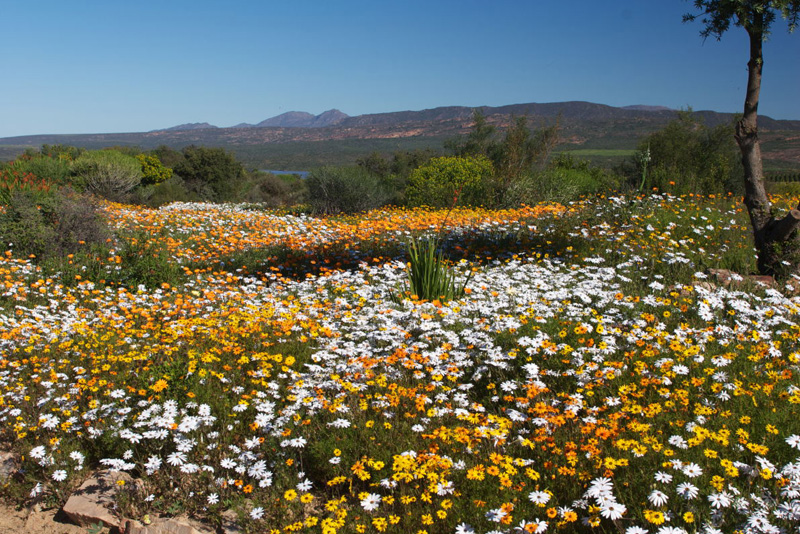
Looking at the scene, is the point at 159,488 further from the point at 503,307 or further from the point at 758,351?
the point at 758,351

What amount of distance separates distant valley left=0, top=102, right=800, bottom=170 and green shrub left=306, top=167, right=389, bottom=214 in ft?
99.2

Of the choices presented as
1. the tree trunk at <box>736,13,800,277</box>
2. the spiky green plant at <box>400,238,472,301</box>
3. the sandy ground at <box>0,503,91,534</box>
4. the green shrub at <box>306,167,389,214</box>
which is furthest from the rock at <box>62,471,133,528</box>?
the green shrub at <box>306,167,389,214</box>

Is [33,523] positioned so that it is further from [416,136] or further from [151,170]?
[416,136]

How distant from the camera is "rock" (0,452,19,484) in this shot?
3859 millimetres

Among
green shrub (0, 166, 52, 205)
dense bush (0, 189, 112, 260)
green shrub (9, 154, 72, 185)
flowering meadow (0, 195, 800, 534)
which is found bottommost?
flowering meadow (0, 195, 800, 534)

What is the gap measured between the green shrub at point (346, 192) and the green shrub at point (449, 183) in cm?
143

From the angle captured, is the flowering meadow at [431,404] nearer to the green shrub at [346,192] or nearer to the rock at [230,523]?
the rock at [230,523]

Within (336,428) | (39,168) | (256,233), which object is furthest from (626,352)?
(39,168)

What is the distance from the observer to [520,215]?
37.6ft

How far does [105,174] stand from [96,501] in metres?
23.2

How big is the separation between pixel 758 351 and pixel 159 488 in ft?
14.9

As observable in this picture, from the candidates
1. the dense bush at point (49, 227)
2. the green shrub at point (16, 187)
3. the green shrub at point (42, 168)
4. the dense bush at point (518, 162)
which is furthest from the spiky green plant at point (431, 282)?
the green shrub at point (42, 168)

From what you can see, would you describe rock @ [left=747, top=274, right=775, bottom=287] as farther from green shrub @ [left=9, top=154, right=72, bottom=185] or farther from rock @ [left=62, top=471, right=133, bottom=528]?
green shrub @ [left=9, top=154, right=72, bottom=185]

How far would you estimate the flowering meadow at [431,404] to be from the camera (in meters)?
2.89
